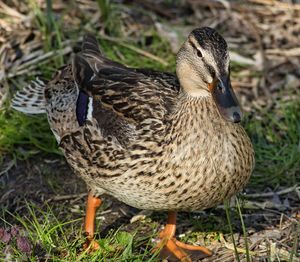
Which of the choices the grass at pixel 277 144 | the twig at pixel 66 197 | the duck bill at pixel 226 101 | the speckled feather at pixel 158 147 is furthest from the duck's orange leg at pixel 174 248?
the duck bill at pixel 226 101

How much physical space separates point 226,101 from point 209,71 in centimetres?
20

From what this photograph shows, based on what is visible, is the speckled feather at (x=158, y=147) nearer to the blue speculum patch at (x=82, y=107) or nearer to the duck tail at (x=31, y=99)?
the blue speculum patch at (x=82, y=107)

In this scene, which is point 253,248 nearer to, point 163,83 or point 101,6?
point 163,83

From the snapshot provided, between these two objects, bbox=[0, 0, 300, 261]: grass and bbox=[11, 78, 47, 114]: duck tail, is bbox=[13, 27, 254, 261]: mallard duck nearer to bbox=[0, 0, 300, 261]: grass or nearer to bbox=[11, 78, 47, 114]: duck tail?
bbox=[0, 0, 300, 261]: grass

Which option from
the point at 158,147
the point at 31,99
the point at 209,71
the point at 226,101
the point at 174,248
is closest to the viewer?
the point at 226,101

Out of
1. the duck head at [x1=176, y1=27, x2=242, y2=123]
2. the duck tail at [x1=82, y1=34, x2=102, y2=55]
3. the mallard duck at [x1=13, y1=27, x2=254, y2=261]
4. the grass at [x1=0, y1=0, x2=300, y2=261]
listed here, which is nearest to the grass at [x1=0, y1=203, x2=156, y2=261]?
the grass at [x1=0, y1=0, x2=300, y2=261]

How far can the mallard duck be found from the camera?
4.11 metres

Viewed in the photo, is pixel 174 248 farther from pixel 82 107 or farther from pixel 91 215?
pixel 82 107

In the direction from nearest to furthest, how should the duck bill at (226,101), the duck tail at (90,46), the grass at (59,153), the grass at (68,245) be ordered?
the duck bill at (226,101)
the grass at (68,245)
the grass at (59,153)
the duck tail at (90,46)

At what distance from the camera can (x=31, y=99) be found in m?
5.44

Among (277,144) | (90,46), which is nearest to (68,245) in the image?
(90,46)

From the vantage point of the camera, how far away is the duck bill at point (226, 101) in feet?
12.6

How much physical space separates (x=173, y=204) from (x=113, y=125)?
0.54 metres

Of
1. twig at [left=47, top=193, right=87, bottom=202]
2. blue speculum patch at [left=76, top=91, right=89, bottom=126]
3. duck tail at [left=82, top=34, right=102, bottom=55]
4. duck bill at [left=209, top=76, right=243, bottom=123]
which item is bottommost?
twig at [left=47, top=193, right=87, bottom=202]
